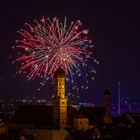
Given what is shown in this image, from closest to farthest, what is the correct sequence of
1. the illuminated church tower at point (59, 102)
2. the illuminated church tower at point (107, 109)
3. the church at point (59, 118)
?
the illuminated church tower at point (59, 102) < the church at point (59, 118) < the illuminated church tower at point (107, 109)

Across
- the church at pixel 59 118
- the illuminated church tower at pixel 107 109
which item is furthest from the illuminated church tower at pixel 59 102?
the illuminated church tower at pixel 107 109

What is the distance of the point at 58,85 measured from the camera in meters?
68.7

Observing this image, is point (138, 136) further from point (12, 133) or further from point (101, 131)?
point (12, 133)

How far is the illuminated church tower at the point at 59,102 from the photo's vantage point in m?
68.4

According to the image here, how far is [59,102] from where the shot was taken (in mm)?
69938

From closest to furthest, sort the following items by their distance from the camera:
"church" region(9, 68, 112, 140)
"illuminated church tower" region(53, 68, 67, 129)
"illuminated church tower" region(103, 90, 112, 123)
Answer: "illuminated church tower" region(53, 68, 67, 129), "church" region(9, 68, 112, 140), "illuminated church tower" region(103, 90, 112, 123)

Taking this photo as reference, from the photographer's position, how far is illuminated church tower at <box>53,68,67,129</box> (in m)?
68.4

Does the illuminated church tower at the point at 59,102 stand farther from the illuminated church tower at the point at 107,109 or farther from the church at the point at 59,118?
the illuminated church tower at the point at 107,109

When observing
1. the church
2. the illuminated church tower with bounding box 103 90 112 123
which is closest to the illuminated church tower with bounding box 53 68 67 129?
the church

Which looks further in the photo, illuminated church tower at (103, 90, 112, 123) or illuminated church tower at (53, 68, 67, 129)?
illuminated church tower at (103, 90, 112, 123)

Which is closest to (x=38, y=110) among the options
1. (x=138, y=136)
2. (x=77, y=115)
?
(x=77, y=115)

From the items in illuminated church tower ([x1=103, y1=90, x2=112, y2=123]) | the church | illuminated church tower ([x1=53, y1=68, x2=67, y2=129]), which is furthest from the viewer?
illuminated church tower ([x1=103, y1=90, x2=112, y2=123])

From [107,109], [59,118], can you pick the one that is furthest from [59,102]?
[107,109]

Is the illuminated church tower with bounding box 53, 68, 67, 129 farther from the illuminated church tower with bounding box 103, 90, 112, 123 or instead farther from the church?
the illuminated church tower with bounding box 103, 90, 112, 123
